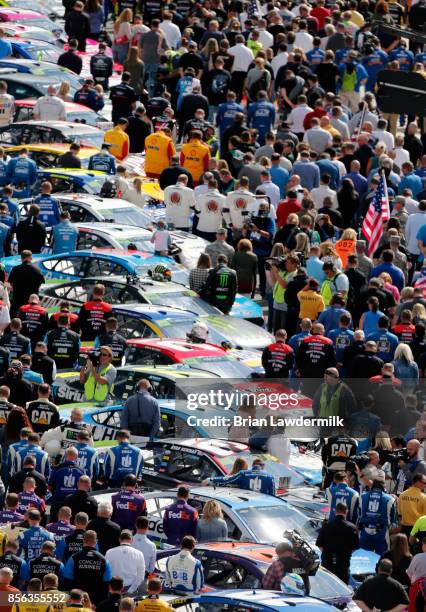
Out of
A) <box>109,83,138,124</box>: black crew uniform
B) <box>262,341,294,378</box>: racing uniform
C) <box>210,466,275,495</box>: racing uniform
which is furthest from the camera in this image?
<box>109,83,138,124</box>: black crew uniform

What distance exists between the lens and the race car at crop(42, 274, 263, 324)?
91.4 feet

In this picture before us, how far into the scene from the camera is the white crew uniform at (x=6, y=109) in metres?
34.8

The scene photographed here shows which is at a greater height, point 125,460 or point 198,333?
point 125,460

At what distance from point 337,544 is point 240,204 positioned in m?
10.1

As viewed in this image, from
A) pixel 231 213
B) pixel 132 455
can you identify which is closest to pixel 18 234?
pixel 231 213

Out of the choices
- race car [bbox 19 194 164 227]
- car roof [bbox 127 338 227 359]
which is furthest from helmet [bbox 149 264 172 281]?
car roof [bbox 127 338 227 359]

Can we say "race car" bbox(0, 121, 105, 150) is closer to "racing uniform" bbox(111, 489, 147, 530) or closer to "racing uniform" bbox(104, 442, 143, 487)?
"racing uniform" bbox(104, 442, 143, 487)

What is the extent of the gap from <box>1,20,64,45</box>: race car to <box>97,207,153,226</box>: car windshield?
32.5ft

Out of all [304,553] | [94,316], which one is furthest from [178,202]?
[304,553]

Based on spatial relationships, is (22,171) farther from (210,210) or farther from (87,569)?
(87,569)

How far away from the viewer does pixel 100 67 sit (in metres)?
39.1

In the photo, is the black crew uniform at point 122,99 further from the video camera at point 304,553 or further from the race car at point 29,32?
the video camera at point 304,553

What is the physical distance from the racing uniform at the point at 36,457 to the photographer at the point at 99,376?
7.68ft

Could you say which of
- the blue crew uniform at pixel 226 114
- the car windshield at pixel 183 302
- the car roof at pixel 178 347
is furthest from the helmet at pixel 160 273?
the blue crew uniform at pixel 226 114
